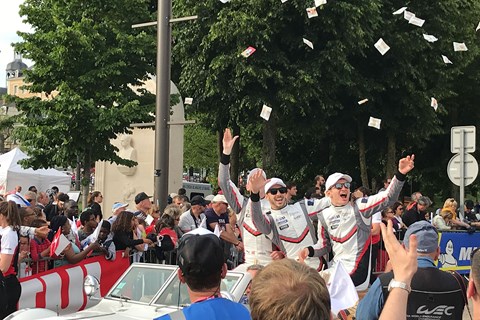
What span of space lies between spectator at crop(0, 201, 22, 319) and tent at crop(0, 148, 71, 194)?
2114 centimetres

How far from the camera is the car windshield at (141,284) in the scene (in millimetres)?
6652

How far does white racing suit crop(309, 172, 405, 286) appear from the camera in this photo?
7191 millimetres

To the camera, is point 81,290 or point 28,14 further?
point 28,14

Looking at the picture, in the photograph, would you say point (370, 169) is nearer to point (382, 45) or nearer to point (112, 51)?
point (382, 45)

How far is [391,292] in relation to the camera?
9.58ft

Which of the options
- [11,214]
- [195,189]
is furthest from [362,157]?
[11,214]

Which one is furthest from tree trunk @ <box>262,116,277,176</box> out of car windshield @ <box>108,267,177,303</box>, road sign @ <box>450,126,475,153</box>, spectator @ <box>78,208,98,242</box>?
car windshield @ <box>108,267,177,303</box>

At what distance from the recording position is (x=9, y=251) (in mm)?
7004

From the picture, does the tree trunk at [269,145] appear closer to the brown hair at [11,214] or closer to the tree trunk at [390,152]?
the tree trunk at [390,152]

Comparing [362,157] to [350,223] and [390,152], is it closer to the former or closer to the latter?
[390,152]

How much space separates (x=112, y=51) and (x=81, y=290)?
491 inches

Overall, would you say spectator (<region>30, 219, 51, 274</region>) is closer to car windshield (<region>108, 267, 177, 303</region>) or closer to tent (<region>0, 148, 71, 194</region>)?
car windshield (<region>108, 267, 177, 303</region>)

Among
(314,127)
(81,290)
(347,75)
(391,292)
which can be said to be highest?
(347,75)

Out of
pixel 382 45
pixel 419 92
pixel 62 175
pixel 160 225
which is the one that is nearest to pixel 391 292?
pixel 160 225
